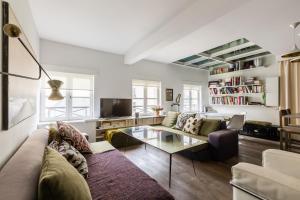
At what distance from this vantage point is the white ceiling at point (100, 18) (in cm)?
214

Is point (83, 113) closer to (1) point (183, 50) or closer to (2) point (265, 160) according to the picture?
(1) point (183, 50)

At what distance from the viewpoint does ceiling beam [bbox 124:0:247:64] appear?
1868 mm

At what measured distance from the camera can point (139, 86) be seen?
15.6 feet

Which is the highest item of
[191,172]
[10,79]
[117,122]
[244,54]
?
[244,54]

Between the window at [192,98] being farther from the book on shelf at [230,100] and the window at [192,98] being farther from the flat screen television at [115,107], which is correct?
the flat screen television at [115,107]

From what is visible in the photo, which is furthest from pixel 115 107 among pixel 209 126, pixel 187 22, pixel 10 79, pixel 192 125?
pixel 10 79

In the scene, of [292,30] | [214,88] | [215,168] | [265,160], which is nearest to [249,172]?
[265,160]

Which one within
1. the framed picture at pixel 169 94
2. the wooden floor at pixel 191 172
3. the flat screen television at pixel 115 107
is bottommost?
the wooden floor at pixel 191 172

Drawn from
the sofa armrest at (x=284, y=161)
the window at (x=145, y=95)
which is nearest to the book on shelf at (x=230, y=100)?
the window at (x=145, y=95)

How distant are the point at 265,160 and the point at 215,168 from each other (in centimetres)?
124

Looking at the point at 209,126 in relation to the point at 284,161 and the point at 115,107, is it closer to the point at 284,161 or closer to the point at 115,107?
the point at 284,161

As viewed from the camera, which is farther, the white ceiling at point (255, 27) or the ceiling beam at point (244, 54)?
the ceiling beam at point (244, 54)

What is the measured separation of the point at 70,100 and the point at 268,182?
3817 millimetres

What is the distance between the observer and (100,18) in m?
2.50
